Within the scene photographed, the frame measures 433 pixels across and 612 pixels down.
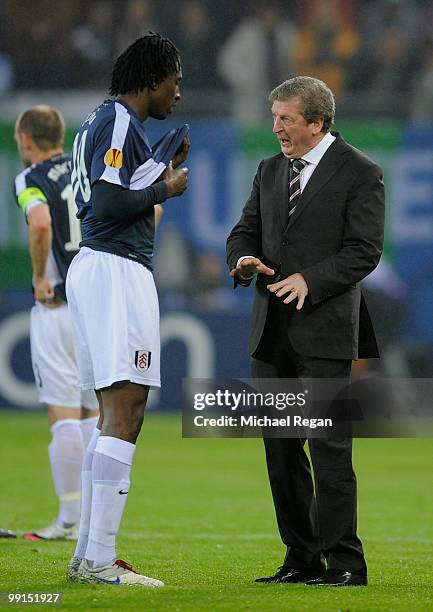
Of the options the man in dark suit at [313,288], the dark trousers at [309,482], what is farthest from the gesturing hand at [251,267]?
the dark trousers at [309,482]

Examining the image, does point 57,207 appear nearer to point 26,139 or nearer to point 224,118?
point 26,139

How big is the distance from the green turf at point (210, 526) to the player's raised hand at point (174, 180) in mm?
1606

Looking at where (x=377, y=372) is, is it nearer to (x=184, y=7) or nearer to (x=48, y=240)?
(x=184, y=7)

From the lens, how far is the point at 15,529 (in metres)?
7.37

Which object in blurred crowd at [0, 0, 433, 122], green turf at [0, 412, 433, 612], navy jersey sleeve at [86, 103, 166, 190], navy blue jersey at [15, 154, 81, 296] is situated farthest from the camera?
blurred crowd at [0, 0, 433, 122]

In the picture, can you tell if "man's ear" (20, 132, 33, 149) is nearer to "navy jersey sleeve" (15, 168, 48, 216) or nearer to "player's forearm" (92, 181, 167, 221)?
"navy jersey sleeve" (15, 168, 48, 216)

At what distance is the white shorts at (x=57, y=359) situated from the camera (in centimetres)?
733

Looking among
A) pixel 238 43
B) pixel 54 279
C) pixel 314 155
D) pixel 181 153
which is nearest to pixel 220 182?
pixel 238 43

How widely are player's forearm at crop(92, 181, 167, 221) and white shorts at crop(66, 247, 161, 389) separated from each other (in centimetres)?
18

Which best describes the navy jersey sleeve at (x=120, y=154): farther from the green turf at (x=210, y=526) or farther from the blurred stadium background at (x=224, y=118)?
the blurred stadium background at (x=224, y=118)

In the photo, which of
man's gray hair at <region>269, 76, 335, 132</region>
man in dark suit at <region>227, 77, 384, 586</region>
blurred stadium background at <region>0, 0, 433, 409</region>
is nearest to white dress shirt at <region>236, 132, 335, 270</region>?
man in dark suit at <region>227, 77, 384, 586</region>

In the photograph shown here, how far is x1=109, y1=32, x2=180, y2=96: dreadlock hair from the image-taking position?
5203 mm

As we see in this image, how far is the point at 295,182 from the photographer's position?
531cm

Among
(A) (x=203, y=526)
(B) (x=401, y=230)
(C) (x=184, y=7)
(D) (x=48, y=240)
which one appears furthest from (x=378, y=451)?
(C) (x=184, y=7)
